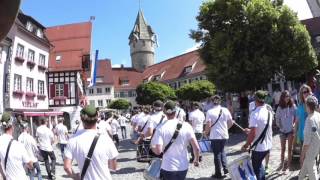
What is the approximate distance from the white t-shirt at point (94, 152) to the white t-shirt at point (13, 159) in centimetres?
222

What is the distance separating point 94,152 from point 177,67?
8039 centimetres

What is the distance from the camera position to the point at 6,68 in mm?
31625

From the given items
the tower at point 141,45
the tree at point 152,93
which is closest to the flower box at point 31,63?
the tree at point 152,93

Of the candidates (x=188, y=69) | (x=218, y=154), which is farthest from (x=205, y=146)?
(x=188, y=69)

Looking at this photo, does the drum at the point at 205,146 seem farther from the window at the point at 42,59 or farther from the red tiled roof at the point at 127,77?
the red tiled roof at the point at 127,77

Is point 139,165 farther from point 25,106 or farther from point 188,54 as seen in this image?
point 188,54

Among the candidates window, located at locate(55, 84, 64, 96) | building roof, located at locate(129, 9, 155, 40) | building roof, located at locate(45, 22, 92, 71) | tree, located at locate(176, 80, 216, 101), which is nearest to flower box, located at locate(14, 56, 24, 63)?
window, located at locate(55, 84, 64, 96)

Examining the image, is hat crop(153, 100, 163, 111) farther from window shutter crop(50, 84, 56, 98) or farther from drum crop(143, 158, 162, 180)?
window shutter crop(50, 84, 56, 98)

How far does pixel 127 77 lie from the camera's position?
10288 centimetres

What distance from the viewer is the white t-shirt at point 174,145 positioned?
7.58 m

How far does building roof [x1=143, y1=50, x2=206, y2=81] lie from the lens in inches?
3100

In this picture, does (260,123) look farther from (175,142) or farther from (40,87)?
(40,87)

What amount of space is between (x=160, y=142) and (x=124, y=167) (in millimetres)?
8853

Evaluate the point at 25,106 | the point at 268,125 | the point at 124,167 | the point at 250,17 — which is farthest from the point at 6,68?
the point at 268,125
